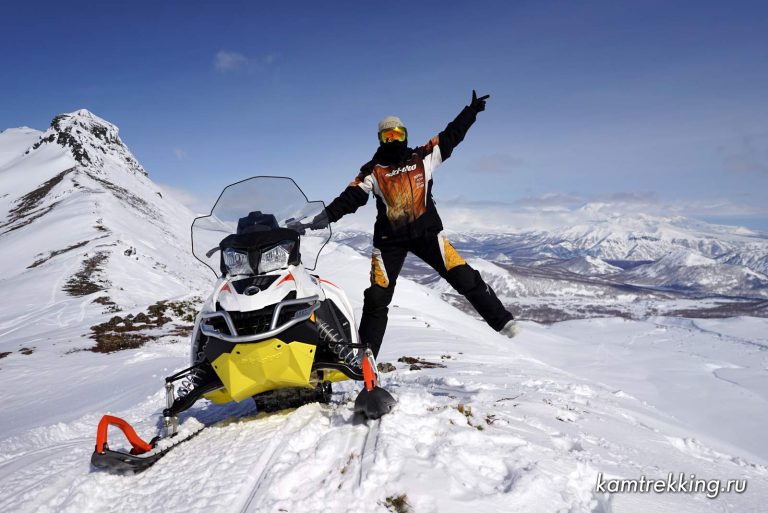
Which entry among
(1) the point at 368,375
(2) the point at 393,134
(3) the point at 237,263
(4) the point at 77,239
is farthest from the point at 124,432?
(4) the point at 77,239

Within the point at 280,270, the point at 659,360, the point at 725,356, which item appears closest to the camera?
the point at 280,270

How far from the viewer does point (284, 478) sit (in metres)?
3.02

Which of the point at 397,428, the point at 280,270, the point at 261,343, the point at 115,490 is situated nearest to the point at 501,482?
the point at 397,428

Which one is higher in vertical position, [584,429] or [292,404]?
[292,404]

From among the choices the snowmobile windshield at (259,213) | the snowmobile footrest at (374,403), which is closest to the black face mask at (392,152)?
the snowmobile windshield at (259,213)

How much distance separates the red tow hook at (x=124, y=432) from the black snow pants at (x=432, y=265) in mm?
2550

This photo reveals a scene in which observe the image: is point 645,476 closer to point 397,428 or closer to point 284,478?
point 397,428

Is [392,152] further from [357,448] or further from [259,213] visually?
[357,448]

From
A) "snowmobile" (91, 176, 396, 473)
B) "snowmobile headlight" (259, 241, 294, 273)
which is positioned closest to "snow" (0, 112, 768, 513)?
→ "snowmobile" (91, 176, 396, 473)

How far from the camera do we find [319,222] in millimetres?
5000

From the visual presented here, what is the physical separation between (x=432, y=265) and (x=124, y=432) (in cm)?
367

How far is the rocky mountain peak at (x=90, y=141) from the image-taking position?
289ft

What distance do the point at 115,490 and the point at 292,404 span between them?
1.67m

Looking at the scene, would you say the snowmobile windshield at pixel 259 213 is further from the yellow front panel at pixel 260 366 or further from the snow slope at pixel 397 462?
the snow slope at pixel 397 462
